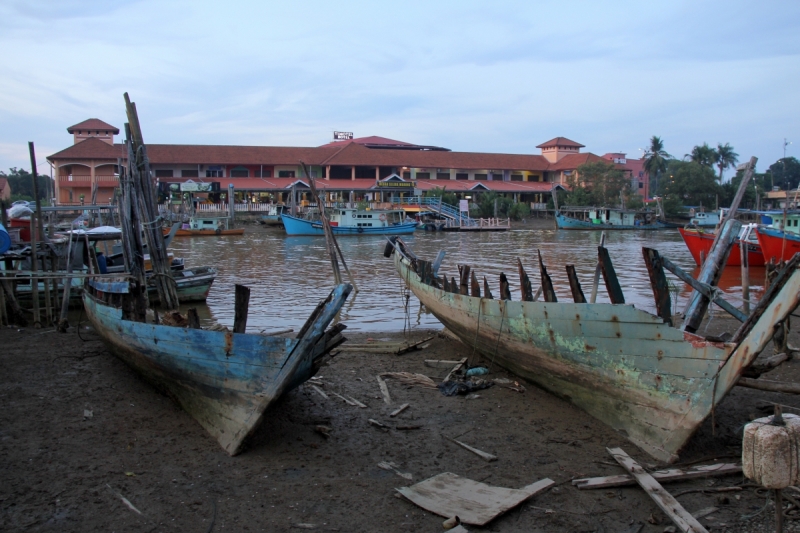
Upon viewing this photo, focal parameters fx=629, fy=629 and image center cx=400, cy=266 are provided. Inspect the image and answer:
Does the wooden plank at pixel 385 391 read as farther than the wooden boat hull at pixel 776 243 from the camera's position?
No

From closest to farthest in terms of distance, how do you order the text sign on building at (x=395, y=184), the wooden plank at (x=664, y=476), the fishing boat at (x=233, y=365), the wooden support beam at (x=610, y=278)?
the wooden plank at (x=664, y=476) < the fishing boat at (x=233, y=365) < the wooden support beam at (x=610, y=278) < the text sign on building at (x=395, y=184)

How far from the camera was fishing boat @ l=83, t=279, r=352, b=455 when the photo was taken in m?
5.76

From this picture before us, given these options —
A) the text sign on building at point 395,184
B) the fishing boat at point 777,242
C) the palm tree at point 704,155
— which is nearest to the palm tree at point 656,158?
the palm tree at point 704,155

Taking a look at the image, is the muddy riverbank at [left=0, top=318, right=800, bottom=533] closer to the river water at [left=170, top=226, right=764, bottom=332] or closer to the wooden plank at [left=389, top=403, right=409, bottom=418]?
the wooden plank at [left=389, top=403, right=409, bottom=418]

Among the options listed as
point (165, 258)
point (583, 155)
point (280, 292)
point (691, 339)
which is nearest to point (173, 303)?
point (165, 258)

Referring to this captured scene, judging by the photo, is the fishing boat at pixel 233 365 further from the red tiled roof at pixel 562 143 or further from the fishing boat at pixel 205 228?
the red tiled roof at pixel 562 143

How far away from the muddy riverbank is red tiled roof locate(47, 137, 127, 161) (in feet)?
148

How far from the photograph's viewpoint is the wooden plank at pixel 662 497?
4.42 meters

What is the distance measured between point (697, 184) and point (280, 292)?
5429 centimetres

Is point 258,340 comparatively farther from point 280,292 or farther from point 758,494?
point 280,292

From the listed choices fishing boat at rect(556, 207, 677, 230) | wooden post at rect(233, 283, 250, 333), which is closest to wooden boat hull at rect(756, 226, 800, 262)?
wooden post at rect(233, 283, 250, 333)

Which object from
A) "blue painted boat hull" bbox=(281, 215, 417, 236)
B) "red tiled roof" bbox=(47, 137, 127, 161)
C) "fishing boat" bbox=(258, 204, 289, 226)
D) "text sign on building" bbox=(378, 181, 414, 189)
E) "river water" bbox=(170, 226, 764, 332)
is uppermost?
"red tiled roof" bbox=(47, 137, 127, 161)

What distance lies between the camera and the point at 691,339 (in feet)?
18.2

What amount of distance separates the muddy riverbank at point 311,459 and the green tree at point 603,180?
5270cm
